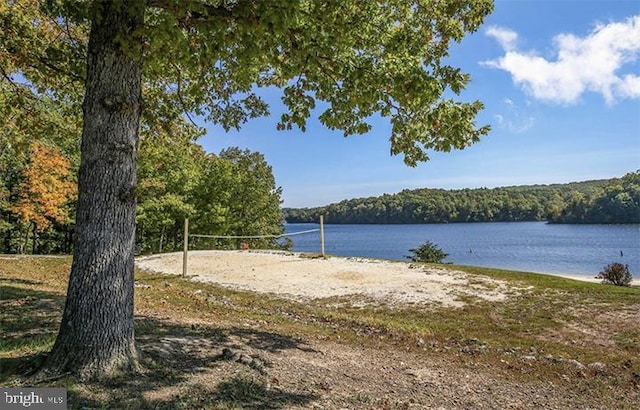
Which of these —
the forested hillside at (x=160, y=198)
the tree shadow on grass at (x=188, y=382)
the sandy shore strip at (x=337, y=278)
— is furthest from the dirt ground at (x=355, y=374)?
the forested hillside at (x=160, y=198)

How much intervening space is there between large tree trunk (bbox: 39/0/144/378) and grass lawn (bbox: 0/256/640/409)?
0.92 ft

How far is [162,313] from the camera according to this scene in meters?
7.07

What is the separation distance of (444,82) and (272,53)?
6.35ft

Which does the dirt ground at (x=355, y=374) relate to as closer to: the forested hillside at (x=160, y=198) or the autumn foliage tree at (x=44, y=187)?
the forested hillside at (x=160, y=198)

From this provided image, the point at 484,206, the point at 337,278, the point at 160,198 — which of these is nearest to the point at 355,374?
the point at 337,278

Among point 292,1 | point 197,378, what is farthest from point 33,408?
point 292,1

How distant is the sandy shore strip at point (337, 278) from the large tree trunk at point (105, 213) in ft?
22.2

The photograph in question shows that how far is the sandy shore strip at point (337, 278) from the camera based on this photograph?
10.3 m

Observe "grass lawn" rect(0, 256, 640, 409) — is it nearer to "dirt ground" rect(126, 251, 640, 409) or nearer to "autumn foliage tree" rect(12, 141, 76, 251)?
"dirt ground" rect(126, 251, 640, 409)

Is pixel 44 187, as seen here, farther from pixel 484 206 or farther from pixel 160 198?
pixel 484 206

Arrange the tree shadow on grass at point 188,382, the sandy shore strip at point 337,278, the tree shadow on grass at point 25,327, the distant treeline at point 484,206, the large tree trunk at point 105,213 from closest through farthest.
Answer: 1. the tree shadow on grass at point 188,382
2. the large tree trunk at point 105,213
3. the tree shadow on grass at point 25,327
4. the sandy shore strip at point 337,278
5. the distant treeline at point 484,206

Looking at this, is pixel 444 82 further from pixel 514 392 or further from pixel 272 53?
pixel 514 392

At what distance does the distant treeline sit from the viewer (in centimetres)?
9212

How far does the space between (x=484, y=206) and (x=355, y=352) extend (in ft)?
407
